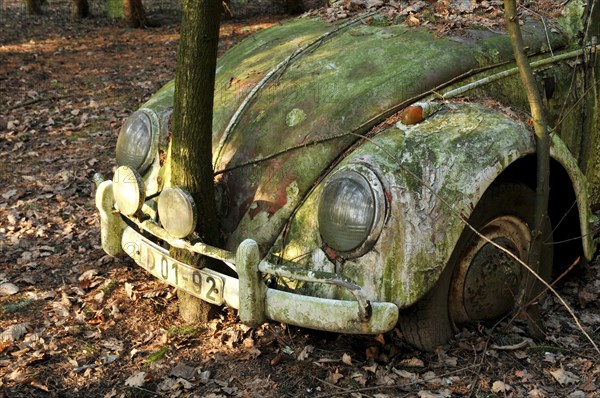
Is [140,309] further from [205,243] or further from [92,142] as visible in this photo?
[92,142]

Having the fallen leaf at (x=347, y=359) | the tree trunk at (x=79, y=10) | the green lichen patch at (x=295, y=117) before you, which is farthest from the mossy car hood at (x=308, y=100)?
the tree trunk at (x=79, y=10)

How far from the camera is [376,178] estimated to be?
132 inches

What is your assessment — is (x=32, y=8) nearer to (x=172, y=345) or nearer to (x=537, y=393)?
(x=172, y=345)

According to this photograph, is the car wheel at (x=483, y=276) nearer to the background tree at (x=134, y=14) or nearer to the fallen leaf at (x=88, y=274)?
the fallen leaf at (x=88, y=274)

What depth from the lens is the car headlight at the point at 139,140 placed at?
14.5 feet

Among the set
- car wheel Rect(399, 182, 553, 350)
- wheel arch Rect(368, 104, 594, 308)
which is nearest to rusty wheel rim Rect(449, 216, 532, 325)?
car wheel Rect(399, 182, 553, 350)

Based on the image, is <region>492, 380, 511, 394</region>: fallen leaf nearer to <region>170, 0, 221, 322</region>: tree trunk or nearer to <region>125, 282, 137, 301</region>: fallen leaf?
<region>170, 0, 221, 322</region>: tree trunk

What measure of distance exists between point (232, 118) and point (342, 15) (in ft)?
4.22

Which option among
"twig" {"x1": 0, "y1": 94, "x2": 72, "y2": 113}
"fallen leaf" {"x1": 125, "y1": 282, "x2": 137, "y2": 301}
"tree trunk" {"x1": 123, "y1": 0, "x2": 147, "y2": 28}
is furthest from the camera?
"tree trunk" {"x1": 123, "y1": 0, "x2": 147, "y2": 28}

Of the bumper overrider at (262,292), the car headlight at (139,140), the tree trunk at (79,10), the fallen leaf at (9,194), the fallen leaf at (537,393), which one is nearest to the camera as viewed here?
the bumper overrider at (262,292)

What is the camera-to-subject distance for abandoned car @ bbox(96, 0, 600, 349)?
11.0 ft

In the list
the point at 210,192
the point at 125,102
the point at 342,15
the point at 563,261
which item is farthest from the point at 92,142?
the point at 563,261

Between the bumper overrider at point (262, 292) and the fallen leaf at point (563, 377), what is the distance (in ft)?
3.24

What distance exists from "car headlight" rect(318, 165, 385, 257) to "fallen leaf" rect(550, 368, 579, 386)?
1204 mm
